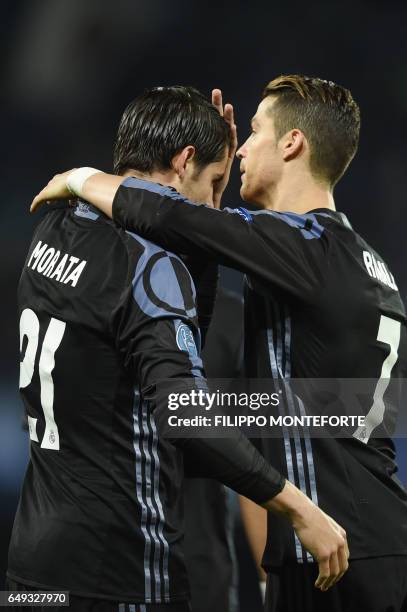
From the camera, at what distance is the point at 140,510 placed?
210 centimetres

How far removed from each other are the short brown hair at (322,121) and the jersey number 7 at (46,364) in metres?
0.94

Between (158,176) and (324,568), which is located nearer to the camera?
(324,568)

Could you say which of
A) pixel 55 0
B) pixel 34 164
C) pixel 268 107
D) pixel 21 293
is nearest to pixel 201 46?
pixel 55 0

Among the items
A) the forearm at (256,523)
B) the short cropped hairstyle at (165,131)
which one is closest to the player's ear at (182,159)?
the short cropped hairstyle at (165,131)

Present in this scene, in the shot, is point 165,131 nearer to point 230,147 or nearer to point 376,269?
point 230,147

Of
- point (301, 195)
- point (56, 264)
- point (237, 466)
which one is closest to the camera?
point (237, 466)

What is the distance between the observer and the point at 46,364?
2.18m

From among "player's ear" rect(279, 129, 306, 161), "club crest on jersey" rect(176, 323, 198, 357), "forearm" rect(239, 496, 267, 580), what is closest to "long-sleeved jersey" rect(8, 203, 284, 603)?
"club crest on jersey" rect(176, 323, 198, 357)

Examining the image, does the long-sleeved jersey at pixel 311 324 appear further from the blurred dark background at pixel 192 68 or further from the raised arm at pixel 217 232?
the blurred dark background at pixel 192 68

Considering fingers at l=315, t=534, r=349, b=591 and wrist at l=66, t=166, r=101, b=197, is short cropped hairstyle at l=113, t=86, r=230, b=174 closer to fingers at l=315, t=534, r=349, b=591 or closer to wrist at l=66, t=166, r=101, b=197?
wrist at l=66, t=166, r=101, b=197

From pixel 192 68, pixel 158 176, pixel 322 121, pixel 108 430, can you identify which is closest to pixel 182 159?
pixel 158 176

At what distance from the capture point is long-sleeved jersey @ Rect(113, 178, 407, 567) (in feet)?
7.36

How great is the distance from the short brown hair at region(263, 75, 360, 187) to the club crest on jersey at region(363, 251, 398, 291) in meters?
0.31

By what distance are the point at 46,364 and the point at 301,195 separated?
0.91 m
